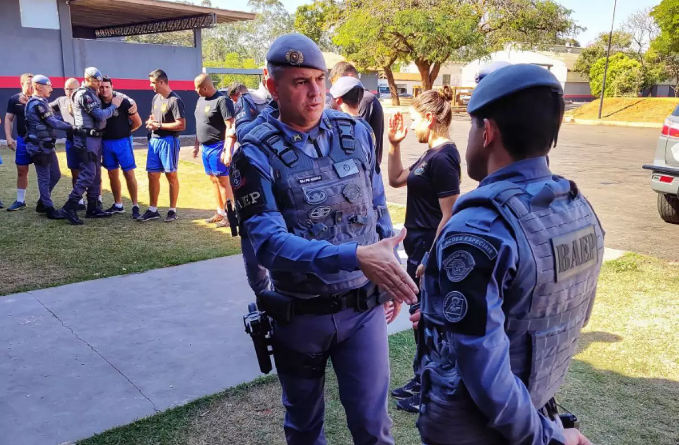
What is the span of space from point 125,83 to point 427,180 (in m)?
18.6

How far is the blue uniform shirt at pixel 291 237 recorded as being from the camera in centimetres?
198

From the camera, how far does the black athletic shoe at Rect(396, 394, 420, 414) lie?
3.55 meters

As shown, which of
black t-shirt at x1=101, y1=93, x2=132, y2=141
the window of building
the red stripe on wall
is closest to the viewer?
black t-shirt at x1=101, y1=93, x2=132, y2=141

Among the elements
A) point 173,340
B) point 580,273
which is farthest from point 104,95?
point 580,273

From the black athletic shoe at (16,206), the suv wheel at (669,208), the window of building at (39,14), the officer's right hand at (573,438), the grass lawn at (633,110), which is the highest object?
the window of building at (39,14)

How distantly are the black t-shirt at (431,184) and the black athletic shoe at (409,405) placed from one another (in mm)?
1076

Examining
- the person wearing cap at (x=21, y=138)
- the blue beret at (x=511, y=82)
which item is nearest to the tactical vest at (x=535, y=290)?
the blue beret at (x=511, y=82)

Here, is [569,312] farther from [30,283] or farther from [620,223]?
[620,223]

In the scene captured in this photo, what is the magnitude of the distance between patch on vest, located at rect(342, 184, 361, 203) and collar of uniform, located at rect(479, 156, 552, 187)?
91 centimetres

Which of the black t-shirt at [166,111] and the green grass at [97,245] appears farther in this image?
the black t-shirt at [166,111]

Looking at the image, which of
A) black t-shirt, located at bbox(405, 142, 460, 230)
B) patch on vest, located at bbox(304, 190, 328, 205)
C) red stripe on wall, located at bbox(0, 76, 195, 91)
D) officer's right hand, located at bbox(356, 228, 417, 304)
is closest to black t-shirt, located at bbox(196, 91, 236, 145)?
black t-shirt, located at bbox(405, 142, 460, 230)

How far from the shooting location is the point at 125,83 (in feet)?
64.7

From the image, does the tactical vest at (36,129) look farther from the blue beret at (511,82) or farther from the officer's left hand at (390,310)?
the blue beret at (511,82)

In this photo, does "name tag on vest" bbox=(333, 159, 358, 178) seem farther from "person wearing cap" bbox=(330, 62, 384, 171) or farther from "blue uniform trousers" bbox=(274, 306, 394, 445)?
"person wearing cap" bbox=(330, 62, 384, 171)
